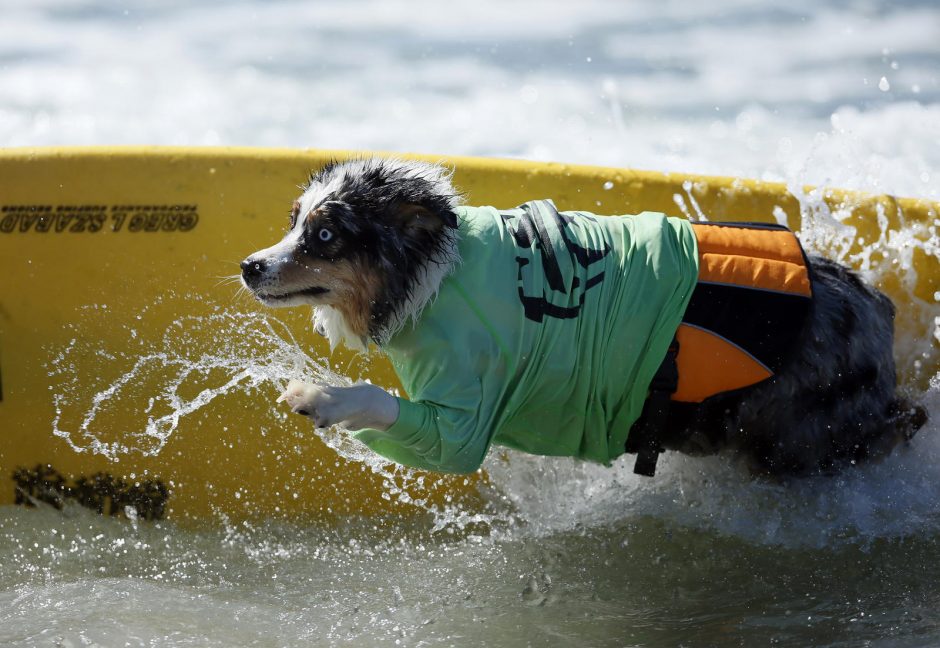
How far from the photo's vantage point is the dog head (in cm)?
281

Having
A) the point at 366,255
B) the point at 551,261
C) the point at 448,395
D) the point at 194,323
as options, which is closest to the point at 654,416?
the point at 551,261

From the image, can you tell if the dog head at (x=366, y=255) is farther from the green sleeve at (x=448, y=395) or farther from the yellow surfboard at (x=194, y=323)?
the yellow surfboard at (x=194, y=323)

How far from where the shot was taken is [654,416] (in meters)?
3.10

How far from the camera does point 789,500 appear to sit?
10.9 ft

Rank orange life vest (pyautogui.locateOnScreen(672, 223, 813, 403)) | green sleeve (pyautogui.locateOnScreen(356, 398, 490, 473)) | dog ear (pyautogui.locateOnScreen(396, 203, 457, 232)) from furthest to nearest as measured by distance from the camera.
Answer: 1. orange life vest (pyautogui.locateOnScreen(672, 223, 813, 403))
2. dog ear (pyautogui.locateOnScreen(396, 203, 457, 232))
3. green sleeve (pyautogui.locateOnScreen(356, 398, 490, 473))

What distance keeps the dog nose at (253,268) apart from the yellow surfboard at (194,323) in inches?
41.9

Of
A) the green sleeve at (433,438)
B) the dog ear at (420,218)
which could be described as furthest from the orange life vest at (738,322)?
the dog ear at (420,218)

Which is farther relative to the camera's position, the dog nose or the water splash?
the water splash

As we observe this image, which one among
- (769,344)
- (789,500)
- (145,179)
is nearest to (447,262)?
(769,344)

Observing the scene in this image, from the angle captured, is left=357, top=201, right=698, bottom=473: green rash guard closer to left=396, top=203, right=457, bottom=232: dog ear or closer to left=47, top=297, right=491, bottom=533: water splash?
left=396, top=203, right=457, bottom=232: dog ear

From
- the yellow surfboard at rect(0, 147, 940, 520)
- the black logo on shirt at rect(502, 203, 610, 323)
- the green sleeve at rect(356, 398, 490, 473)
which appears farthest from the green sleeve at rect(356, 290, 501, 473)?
the yellow surfboard at rect(0, 147, 940, 520)

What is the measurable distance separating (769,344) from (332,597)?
1.57m

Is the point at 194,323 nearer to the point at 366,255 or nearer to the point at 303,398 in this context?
the point at 366,255

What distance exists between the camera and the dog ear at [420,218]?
285 centimetres
